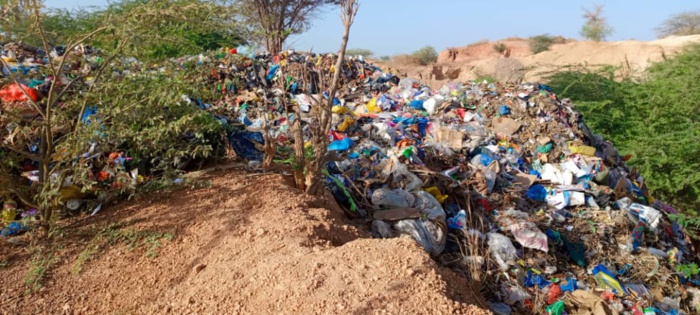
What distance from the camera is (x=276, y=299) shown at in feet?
7.07

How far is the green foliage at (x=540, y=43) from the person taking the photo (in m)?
27.5

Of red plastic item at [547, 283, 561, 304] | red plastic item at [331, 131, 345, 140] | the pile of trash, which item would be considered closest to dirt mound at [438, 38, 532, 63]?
the pile of trash

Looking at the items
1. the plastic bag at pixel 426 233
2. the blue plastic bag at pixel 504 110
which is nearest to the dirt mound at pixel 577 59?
the blue plastic bag at pixel 504 110

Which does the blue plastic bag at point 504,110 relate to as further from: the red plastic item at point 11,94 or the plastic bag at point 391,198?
the red plastic item at point 11,94

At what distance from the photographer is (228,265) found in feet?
8.23

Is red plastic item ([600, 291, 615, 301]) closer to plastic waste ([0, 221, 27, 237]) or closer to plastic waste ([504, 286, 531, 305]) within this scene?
plastic waste ([504, 286, 531, 305])

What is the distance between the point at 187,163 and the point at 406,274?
6.69 feet

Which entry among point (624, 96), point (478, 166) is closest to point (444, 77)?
point (624, 96)

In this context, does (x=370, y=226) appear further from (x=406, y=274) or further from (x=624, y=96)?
(x=624, y=96)

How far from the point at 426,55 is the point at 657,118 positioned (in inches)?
774

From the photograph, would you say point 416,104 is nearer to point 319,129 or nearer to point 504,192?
point 504,192

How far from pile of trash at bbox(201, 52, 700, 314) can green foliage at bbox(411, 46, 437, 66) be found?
19965 mm

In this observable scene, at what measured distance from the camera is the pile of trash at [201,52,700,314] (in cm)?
361

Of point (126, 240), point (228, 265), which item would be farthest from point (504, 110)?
point (126, 240)
